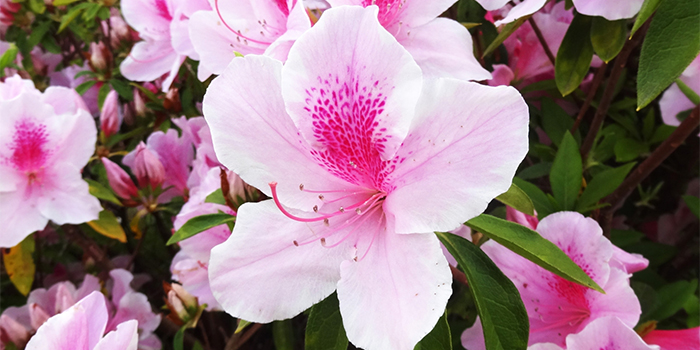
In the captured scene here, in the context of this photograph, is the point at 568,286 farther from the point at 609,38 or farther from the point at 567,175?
the point at 609,38

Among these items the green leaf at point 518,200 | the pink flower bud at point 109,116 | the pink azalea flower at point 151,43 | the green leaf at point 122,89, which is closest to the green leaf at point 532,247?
the green leaf at point 518,200

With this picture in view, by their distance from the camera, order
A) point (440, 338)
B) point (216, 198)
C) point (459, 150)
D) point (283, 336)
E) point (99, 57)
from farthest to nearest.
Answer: point (99, 57) < point (283, 336) < point (216, 198) < point (440, 338) < point (459, 150)

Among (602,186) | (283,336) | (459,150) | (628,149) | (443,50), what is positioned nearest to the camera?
(459,150)

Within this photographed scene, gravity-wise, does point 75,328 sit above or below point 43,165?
above

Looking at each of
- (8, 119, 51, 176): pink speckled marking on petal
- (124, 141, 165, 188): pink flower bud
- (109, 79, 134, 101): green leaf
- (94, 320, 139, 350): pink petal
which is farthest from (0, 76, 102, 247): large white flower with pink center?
(94, 320, 139, 350): pink petal

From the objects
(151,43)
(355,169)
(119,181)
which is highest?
(355,169)

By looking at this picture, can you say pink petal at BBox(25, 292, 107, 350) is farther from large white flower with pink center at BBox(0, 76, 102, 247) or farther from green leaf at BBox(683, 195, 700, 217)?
green leaf at BBox(683, 195, 700, 217)

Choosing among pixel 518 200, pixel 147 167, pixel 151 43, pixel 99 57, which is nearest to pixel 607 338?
pixel 518 200
